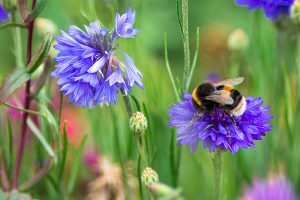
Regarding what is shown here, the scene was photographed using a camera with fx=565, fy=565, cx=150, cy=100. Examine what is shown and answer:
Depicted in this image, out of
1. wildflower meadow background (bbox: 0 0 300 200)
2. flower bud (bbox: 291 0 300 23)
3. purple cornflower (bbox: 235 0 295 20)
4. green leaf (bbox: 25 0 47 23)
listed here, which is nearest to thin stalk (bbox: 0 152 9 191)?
wildflower meadow background (bbox: 0 0 300 200)

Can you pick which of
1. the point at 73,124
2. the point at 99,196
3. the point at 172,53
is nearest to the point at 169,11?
the point at 172,53

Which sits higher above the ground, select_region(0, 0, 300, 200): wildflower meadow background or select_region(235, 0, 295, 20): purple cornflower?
select_region(235, 0, 295, 20): purple cornflower

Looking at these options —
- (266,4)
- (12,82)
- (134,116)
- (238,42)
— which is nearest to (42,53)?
(12,82)

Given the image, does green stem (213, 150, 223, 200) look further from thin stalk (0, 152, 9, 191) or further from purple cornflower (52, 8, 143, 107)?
thin stalk (0, 152, 9, 191)

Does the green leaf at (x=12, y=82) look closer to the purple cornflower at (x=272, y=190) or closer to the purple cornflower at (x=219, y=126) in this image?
the purple cornflower at (x=219, y=126)

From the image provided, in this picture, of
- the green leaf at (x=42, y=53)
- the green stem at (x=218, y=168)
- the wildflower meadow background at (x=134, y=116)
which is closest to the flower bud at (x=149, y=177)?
the wildflower meadow background at (x=134, y=116)

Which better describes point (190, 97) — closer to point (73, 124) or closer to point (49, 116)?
point (49, 116)
